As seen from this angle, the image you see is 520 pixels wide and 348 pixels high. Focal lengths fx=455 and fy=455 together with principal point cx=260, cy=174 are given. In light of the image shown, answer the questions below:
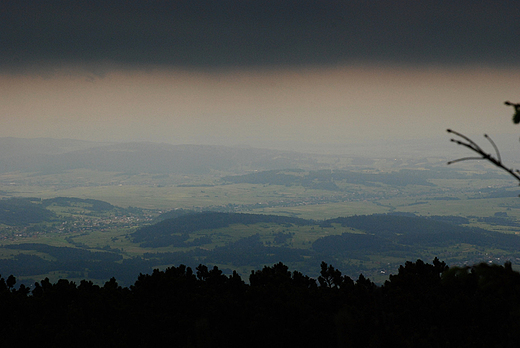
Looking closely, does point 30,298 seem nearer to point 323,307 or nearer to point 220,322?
point 220,322

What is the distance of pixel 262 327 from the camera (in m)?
14.8

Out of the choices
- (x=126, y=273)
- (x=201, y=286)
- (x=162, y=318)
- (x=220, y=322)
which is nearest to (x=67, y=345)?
(x=162, y=318)

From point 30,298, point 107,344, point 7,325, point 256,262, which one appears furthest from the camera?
point 256,262

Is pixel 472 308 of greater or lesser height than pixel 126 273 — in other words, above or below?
above

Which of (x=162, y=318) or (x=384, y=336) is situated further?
(x=162, y=318)

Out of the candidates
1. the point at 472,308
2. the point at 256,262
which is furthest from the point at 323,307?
the point at 256,262

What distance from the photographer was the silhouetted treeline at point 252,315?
1330 centimetres

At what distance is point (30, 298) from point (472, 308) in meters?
17.6

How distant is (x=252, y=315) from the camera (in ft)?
53.2

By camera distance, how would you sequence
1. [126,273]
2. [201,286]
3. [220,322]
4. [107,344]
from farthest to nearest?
[126,273], [201,286], [220,322], [107,344]

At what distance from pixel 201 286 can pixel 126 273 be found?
467 ft

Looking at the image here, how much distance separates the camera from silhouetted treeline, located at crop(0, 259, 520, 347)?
13297 millimetres

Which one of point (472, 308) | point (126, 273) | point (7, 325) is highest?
point (472, 308)

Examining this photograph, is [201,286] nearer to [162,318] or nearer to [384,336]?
[162,318]
